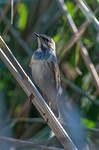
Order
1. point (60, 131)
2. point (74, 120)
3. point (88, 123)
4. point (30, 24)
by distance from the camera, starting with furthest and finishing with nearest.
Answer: point (30, 24), point (88, 123), point (74, 120), point (60, 131)

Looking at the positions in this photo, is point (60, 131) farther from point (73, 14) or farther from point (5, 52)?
point (73, 14)

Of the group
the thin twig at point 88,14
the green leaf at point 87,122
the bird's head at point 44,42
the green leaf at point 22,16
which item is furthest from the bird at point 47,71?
the green leaf at point 22,16

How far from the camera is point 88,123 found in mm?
4617

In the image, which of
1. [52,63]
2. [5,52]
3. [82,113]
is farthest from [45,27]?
[5,52]

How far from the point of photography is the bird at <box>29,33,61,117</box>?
3641mm

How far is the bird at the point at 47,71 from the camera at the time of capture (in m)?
3.64

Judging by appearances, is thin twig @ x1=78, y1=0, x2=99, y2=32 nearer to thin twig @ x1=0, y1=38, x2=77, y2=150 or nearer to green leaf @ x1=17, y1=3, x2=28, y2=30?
thin twig @ x1=0, y1=38, x2=77, y2=150

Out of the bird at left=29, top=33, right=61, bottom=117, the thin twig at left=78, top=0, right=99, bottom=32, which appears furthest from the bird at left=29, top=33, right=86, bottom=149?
the thin twig at left=78, top=0, right=99, bottom=32

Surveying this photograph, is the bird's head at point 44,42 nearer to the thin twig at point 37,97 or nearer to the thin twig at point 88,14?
the thin twig at point 88,14

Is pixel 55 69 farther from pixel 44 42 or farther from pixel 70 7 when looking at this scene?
pixel 70 7

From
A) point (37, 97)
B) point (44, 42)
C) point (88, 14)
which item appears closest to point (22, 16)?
point (44, 42)

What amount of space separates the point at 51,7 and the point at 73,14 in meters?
0.52

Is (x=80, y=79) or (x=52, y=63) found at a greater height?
(x=52, y=63)

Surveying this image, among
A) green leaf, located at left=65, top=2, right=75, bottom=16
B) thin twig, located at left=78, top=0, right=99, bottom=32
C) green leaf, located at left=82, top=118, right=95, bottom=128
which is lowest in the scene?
green leaf, located at left=82, top=118, right=95, bottom=128
